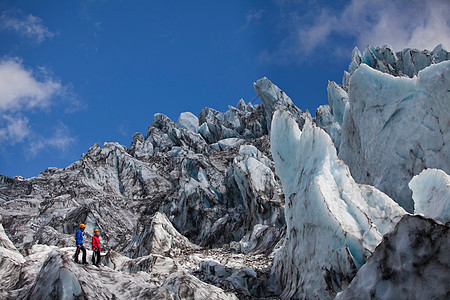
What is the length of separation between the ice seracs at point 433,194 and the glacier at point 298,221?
0.17 feet

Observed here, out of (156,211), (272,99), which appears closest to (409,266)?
(156,211)

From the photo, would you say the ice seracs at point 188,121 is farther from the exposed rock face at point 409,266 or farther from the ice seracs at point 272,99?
the exposed rock face at point 409,266

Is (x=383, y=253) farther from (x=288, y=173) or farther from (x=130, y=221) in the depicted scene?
(x=130, y=221)

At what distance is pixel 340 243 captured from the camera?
11734 mm

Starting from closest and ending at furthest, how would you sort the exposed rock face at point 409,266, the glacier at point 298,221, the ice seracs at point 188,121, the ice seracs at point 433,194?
the exposed rock face at point 409,266 < the glacier at point 298,221 < the ice seracs at point 433,194 < the ice seracs at point 188,121

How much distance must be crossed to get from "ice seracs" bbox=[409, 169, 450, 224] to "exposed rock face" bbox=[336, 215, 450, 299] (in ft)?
13.0

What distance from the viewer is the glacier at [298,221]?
9.03 m

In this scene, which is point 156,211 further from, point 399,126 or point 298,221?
point 298,221

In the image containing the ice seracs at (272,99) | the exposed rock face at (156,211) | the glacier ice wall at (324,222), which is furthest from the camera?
the ice seracs at (272,99)

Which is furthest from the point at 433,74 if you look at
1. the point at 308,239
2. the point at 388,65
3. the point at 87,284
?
the point at 388,65

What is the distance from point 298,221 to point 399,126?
10.3 meters

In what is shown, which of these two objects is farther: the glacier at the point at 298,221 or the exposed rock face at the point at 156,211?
the exposed rock face at the point at 156,211

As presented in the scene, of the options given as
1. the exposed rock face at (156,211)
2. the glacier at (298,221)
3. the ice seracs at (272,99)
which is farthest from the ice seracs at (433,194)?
the ice seracs at (272,99)

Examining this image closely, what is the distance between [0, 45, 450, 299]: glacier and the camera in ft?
29.6
